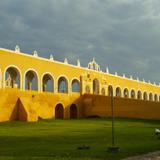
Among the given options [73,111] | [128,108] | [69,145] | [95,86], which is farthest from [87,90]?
[69,145]

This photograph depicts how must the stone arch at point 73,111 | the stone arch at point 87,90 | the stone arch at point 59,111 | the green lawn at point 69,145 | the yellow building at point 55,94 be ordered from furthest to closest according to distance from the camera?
the stone arch at point 87,90
the stone arch at point 73,111
the stone arch at point 59,111
the yellow building at point 55,94
the green lawn at point 69,145

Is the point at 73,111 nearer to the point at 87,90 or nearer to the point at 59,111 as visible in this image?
the point at 59,111

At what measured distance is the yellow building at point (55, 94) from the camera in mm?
35359

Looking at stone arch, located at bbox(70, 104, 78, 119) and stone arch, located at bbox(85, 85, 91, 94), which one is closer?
stone arch, located at bbox(70, 104, 78, 119)

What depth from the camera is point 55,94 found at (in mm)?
42625

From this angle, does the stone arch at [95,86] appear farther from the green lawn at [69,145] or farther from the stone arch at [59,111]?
the green lawn at [69,145]

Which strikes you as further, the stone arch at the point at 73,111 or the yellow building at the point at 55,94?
the stone arch at the point at 73,111

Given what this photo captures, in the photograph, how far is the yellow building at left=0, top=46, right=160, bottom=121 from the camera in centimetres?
3536

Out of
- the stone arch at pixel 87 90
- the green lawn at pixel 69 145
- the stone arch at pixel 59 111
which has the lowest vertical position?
the green lawn at pixel 69 145

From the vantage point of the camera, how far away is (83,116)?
46875 millimetres

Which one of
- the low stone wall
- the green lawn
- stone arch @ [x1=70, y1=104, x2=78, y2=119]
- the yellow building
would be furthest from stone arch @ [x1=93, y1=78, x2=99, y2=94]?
the green lawn

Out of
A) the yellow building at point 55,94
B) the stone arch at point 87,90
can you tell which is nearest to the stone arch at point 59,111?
the yellow building at point 55,94

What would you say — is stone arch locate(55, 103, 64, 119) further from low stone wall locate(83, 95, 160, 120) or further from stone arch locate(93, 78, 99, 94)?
stone arch locate(93, 78, 99, 94)

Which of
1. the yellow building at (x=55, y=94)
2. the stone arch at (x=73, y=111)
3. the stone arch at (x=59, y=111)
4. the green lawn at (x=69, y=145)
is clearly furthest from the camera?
the stone arch at (x=73, y=111)
